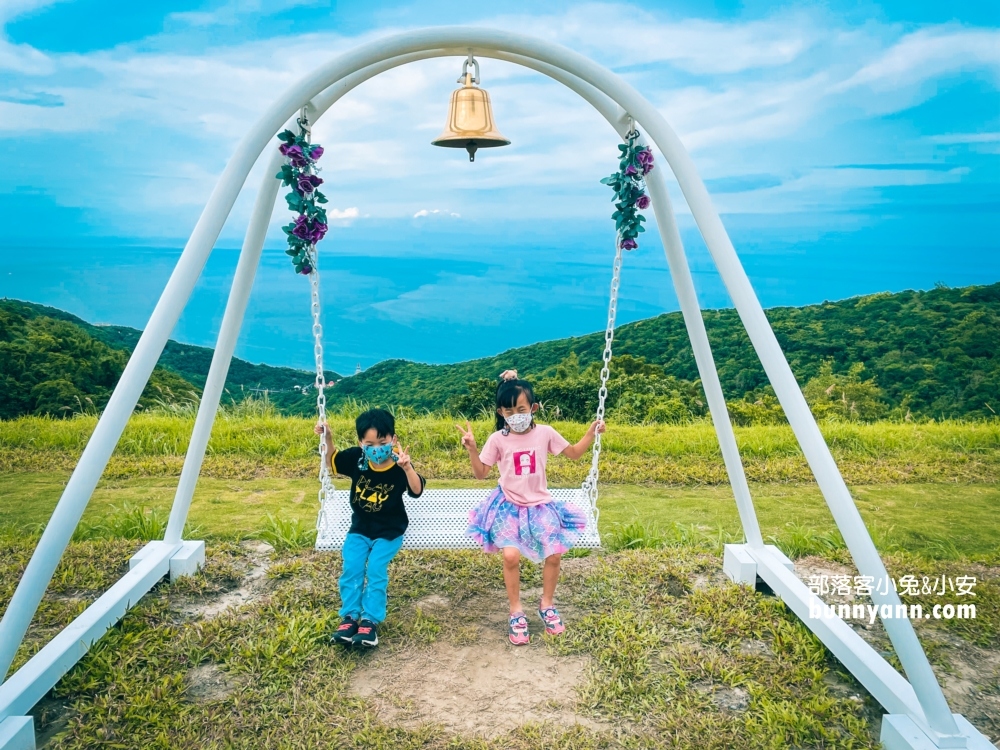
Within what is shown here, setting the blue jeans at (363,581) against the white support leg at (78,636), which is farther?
the blue jeans at (363,581)

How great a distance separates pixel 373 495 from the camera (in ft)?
11.8

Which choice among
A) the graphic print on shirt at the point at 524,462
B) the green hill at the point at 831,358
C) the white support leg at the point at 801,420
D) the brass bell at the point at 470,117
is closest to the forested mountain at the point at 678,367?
the green hill at the point at 831,358

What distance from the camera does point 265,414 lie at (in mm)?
7500

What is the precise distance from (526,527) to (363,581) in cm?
72

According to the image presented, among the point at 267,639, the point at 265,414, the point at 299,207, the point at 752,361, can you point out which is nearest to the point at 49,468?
the point at 265,414

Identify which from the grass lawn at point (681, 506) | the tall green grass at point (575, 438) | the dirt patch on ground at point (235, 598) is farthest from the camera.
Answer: the tall green grass at point (575, 438)

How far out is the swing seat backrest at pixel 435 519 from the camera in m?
3.67

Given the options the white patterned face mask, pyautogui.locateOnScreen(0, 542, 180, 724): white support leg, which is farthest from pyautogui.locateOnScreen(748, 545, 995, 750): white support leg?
pyautogui.locateOnScreen(0, 542, 180, 724): white support leg

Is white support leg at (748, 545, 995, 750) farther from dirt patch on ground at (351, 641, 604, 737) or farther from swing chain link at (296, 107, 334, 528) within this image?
swing chain link at (296, 107, 334, 528)

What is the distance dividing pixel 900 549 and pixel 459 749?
125 inches

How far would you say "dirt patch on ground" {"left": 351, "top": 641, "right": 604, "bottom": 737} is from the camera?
3.07m

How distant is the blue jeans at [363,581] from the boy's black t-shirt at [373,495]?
7 cm

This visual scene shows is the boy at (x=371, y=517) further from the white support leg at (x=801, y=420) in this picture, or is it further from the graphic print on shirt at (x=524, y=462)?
Answer: the white support leg at (x=801, y=420)

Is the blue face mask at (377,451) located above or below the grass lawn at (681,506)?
above
